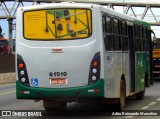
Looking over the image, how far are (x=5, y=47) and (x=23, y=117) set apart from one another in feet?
189

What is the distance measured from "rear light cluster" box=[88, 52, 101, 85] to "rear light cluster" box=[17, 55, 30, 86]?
1.60 meters

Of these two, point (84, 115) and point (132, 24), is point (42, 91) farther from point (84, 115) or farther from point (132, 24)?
point (132, 24)

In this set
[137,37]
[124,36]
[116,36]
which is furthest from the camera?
[137,37]

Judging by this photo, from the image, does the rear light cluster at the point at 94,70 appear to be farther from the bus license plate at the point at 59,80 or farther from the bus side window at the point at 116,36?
the bus side window at the point at 116,36

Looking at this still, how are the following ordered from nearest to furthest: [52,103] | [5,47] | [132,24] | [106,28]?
[106,28], [52,103], [132,24], [5,47]

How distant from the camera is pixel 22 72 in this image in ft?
44.1

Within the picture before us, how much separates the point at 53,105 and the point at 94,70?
250 cm

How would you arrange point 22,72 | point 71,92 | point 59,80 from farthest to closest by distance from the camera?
point 22,72
point 59,80
point 71,92

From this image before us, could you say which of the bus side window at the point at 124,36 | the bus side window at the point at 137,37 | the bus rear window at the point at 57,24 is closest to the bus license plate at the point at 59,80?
the bus rear window at the point at 57,24

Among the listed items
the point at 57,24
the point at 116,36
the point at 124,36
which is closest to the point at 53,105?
the point at 116,36

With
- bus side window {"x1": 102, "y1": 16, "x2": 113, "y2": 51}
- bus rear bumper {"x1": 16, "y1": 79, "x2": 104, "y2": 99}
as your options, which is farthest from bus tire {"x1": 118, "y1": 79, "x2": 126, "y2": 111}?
bus rear bumper {"x1": 16, "y1": 79, "x2": 104, "y2": 99}

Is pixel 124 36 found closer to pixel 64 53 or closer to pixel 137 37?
pixel 137 37

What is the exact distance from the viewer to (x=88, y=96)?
13133 mm

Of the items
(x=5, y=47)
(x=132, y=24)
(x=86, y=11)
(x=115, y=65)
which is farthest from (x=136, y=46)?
(x=5, y=47)
